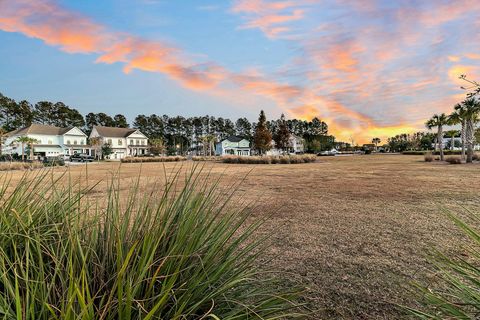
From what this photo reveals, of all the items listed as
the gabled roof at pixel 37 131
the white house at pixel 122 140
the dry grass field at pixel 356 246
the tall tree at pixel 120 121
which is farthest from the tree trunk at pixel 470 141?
the tall tree at pixel 120 121

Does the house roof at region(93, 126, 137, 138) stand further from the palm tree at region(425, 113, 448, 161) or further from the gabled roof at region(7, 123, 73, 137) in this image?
the palm tree at region(425, 113, 448, 161)

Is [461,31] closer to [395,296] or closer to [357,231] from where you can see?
[357,231]

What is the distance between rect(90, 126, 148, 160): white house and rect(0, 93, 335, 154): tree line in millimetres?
4191

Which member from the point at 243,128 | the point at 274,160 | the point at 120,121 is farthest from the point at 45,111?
the point at 274,160

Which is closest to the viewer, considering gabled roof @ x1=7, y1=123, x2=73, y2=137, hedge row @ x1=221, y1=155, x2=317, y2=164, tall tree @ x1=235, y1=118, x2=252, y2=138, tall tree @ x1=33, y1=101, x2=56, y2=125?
hedge row @ x1=221, y1=155, x2=317, y2=164

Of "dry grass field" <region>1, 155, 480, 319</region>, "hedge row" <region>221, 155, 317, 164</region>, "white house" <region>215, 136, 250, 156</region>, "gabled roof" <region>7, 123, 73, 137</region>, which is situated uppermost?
"gabled roof" <region>7, 123, 73, 137</region>

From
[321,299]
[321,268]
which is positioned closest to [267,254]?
[321,268]

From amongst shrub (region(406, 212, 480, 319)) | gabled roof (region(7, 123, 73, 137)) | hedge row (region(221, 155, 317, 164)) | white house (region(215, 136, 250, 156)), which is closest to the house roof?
gabled roof (region(7, 123, 73, 137))

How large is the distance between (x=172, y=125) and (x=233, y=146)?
34.6m

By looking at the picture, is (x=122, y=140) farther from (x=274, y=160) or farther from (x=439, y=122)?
(x=439, y=122)

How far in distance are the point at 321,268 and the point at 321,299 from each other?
2.47ft

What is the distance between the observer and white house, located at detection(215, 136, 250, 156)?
92.6 m

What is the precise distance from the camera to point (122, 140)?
80.4 m

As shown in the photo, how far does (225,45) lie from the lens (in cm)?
1151
